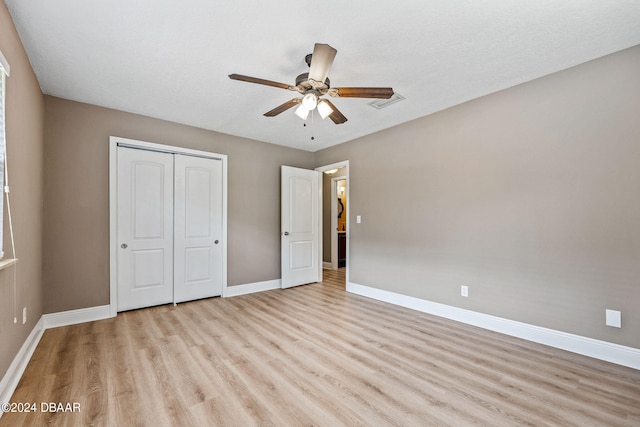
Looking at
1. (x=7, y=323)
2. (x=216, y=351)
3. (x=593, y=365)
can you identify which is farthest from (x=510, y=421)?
(x=7, y=323)

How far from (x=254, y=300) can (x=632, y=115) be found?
4560 mm

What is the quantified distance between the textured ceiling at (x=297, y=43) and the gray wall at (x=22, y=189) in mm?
207

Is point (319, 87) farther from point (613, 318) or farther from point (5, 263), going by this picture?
point (613, 318)

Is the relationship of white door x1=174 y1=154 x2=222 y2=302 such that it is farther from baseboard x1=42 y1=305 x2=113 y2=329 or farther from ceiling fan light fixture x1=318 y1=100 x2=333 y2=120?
ceiling fan light fixture x1=318 y1=100 x2=333 y2=120

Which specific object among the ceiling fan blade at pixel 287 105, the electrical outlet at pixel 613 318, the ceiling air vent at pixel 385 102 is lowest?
the electrical outlet at pixel 613 318

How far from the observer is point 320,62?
208 cm

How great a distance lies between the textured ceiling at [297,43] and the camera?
1938 millimetres

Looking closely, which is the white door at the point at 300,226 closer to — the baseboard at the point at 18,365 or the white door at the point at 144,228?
the white door at the point at 144,228

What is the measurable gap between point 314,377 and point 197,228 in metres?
2.89

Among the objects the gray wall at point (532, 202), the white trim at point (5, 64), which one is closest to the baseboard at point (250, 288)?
the gray wall at point (532, 202)

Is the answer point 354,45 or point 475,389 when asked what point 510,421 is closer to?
point 475,389

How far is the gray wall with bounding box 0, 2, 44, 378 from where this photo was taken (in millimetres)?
1980

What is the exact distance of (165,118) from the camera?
3.93 metres

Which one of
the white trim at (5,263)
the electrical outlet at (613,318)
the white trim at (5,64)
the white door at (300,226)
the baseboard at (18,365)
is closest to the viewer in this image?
the white trim at (5,263)
